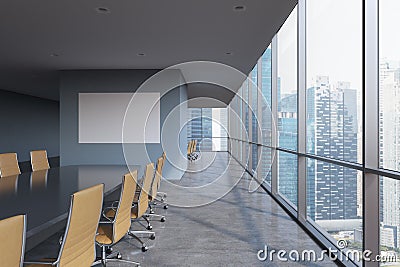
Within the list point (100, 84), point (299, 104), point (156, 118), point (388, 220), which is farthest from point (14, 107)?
point (388, 220)

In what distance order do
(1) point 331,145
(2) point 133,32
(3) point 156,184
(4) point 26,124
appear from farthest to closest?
(4) point 26,124
(2) point 133,32
(3) point 156,184
(1) point 331,145

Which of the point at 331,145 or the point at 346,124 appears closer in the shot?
the point at 346,124

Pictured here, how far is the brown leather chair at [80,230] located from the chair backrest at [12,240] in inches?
17.1

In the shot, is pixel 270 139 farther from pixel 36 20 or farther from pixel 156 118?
pixel 36 20

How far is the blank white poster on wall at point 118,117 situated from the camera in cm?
860

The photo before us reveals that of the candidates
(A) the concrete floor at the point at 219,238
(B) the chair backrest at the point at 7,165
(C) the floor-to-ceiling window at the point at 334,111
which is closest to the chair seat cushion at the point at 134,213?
(A) the concrete floor at the point at 219,238

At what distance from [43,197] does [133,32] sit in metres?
3.42

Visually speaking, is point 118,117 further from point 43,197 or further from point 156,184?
point 43,197

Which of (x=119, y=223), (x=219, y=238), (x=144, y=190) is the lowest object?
(x=219, y=238)

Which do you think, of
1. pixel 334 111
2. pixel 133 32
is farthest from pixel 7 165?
pixel 334 111

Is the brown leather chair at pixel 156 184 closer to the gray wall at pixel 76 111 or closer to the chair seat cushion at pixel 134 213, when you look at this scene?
the chair seat cushion at pixel 134 213

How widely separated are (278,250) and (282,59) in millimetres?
3650

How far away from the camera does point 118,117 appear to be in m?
8.69

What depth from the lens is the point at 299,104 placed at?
15.7 ft
